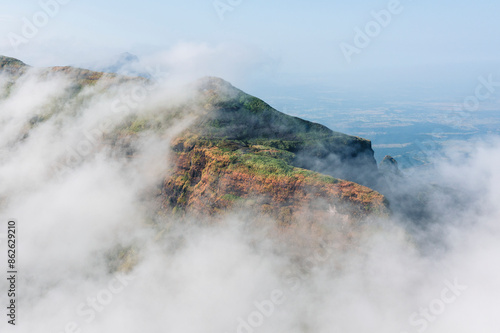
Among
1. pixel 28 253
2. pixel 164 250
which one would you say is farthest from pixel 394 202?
pixel 28 253

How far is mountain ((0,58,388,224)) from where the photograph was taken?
165 feet

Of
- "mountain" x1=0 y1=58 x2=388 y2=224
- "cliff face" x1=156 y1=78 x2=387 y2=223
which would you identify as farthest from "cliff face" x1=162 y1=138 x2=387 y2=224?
"mountain" x1=0 y1=58 x2=388 y2=224

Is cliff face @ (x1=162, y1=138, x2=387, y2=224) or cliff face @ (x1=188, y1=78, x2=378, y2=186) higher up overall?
cliff face @ (x1=188, y1=78, x2=378, y2=186)

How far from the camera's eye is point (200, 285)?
2218 inches

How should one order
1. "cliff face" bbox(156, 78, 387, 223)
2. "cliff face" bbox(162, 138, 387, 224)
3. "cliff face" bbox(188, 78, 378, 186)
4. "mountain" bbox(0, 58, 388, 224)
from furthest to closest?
"cliff face" bbox(188, 78, 378, 186), "mountain" bbox(0, 58, 388, 224), "cliff face" bbox(156, 78, 387, 223), "cliff face" bbox(162, 138, 387, 224)

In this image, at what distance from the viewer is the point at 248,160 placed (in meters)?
58.0

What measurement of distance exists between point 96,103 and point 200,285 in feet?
239

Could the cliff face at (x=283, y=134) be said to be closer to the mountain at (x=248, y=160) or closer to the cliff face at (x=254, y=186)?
the mountain at (x=248, y=160)

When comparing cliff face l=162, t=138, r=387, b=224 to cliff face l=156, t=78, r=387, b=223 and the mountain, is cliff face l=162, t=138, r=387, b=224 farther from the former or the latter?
the mountain

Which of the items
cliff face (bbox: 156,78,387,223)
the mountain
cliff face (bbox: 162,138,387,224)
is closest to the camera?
cliff face (bbox: 162,138,387,224)

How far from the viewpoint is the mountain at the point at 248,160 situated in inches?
1975

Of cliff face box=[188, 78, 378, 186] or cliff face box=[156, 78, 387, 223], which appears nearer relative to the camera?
cliff face box=[156, 78, 387, 223]

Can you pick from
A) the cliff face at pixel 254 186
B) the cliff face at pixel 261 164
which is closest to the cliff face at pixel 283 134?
the cliff face at pixel 261 164

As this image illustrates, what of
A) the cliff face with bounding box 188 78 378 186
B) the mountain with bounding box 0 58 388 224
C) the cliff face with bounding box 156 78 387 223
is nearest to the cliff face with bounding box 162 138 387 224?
the cliff face with bounding box 156 78 387 223
